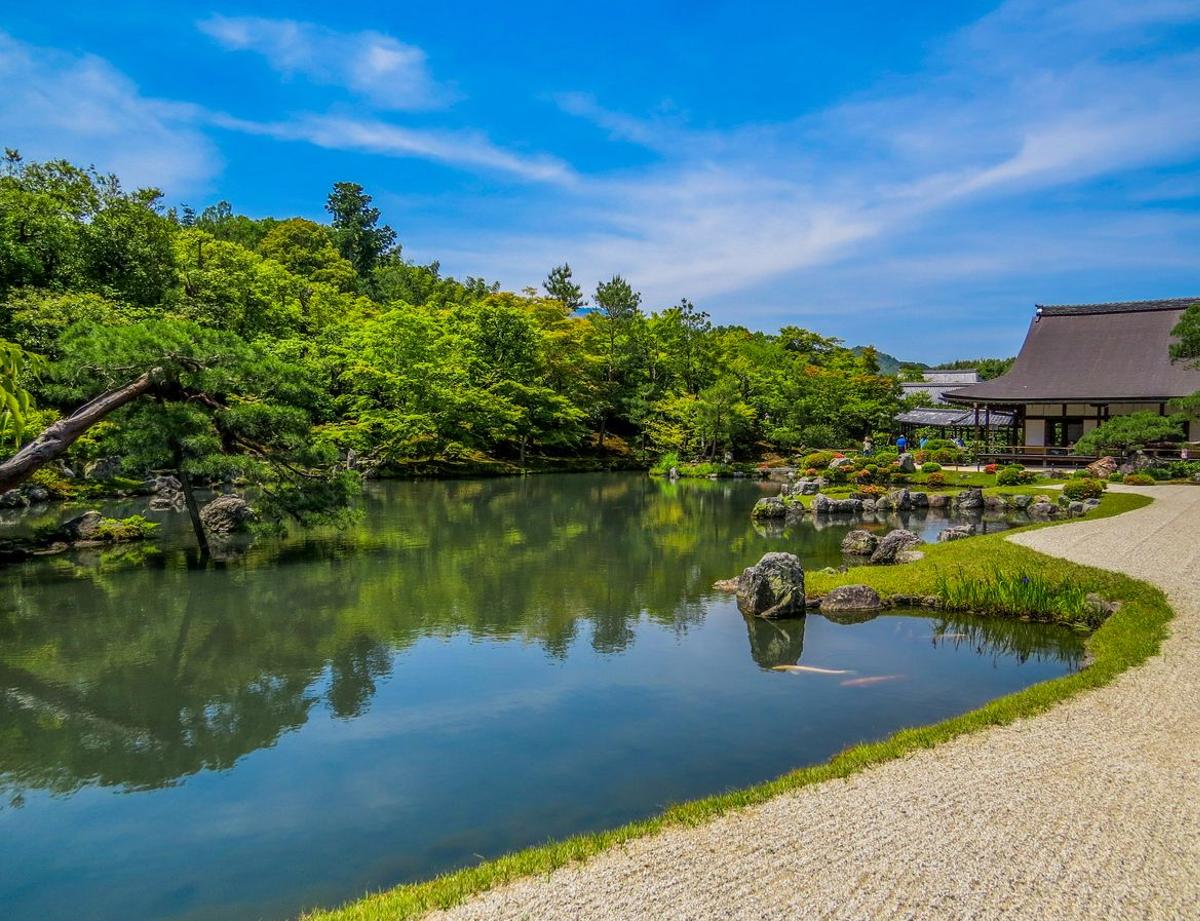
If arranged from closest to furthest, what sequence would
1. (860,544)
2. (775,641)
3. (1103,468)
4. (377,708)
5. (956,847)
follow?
(956,847)
(377,708)
(775,641)
(860,544)
(1103,468)

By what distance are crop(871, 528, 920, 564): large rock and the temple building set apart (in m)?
18.9

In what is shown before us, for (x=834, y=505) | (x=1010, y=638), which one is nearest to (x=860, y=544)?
(x=1010, y=638)

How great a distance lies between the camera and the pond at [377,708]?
4594 mm

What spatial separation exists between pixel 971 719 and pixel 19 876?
6263 millimetres

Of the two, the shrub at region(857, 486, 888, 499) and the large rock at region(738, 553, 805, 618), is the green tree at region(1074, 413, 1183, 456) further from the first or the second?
the large rock at region(738, 553, 805, 618)

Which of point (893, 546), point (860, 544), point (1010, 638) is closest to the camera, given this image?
point (1010, 638)

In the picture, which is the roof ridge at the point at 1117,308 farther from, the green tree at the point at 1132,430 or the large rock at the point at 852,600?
the large rock at the point at 852,600

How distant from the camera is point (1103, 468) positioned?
24.6 metres

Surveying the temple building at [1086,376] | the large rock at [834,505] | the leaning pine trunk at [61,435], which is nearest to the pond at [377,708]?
the leaning pine trunk at [61,435]

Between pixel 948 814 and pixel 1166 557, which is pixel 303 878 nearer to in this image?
pixel 948 814

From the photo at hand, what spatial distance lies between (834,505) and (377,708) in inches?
670

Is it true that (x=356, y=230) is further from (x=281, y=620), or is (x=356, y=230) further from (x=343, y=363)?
(x=281, y=620)

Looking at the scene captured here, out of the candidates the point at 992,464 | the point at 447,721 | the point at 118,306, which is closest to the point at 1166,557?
the point at 447,721

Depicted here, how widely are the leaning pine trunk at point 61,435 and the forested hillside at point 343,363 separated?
0.32 meters
